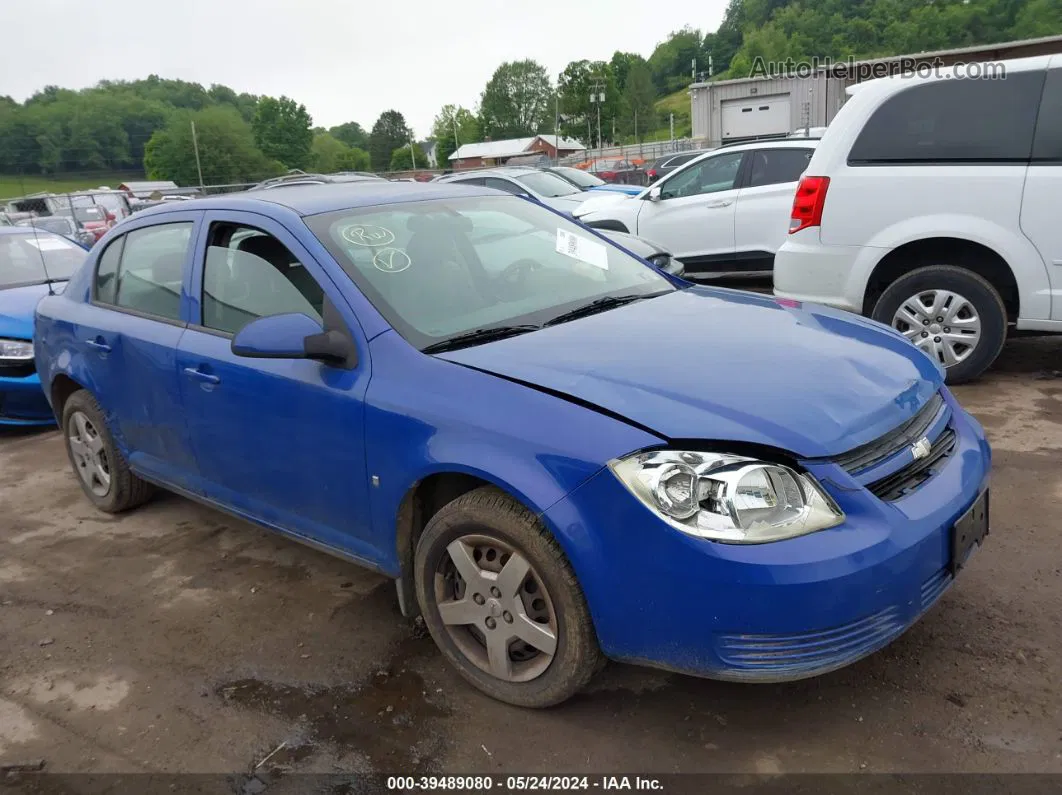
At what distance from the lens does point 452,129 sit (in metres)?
124

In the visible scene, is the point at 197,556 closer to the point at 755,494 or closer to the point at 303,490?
the point at 303,490

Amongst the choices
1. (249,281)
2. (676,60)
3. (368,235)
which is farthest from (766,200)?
(676,60)

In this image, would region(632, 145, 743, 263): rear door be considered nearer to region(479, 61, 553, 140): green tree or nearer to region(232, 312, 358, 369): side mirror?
region(232, 312, 358, 369): side mirror

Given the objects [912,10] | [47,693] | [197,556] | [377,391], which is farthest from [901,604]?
[912,10]

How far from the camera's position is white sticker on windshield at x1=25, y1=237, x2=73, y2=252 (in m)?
8.23

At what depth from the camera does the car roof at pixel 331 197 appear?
352cm

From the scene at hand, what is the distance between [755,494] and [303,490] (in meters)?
1.75

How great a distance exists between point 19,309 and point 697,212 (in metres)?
6.52

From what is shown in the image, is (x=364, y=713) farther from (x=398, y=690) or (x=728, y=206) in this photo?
(x=728, y=206)

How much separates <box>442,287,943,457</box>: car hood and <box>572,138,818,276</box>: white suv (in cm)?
583

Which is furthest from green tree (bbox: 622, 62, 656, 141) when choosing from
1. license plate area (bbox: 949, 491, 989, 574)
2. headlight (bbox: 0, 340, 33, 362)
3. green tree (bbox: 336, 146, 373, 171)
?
license plate area (bbox: 949, 491, 989, 574)

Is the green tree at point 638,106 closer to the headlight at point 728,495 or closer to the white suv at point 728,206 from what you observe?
the white suv at point 728,206

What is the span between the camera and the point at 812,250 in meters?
5.86

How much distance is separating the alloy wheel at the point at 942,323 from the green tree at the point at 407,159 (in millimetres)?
82120
